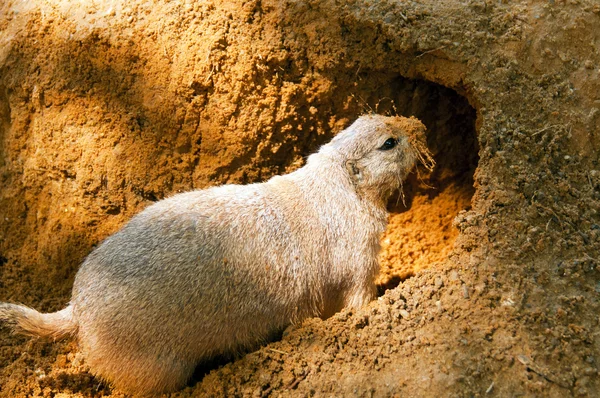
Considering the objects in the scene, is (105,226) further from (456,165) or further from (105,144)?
(456,165)

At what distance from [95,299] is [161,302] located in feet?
1.43

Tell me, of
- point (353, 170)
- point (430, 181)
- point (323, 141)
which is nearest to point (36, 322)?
point (353, 170)

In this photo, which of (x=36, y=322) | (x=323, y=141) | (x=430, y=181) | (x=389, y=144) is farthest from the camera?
(x=430, y=181)

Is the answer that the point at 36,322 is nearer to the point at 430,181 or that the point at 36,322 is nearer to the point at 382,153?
the point at 382,153

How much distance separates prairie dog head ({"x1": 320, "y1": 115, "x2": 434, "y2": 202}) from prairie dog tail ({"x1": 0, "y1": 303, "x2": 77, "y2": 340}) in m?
2.26

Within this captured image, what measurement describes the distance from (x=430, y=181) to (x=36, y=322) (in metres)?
3.58

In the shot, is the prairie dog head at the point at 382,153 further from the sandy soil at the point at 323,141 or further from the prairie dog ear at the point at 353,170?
the sandy soil at the point at 323,141

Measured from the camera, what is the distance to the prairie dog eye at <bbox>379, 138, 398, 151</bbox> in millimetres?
4246

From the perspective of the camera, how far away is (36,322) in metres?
3.59

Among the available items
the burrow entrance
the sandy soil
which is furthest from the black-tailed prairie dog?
the burrow entrance

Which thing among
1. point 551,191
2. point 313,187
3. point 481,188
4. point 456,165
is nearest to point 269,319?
point 313,187

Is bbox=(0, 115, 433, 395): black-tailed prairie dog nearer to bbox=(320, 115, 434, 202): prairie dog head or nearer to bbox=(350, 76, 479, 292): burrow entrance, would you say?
bbox=(320, 115, 434, 202): prairie dog head

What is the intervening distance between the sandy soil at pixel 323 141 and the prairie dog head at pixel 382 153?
505 mm

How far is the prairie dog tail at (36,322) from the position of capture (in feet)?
11.7
